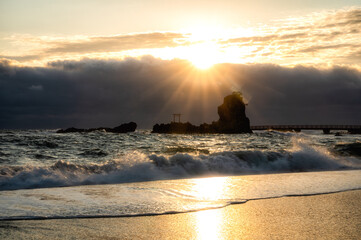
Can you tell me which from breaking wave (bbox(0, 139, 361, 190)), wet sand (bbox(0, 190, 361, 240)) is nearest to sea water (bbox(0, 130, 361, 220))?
breaking wave (bbox(0, 139, 361, 190))

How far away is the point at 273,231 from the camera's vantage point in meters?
5.70

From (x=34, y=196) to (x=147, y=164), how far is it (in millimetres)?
6101

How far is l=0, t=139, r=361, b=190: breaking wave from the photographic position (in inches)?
456

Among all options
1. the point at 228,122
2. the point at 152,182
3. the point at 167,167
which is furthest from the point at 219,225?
the point at 228,122

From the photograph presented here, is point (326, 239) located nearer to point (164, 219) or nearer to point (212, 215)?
point (212, 215)

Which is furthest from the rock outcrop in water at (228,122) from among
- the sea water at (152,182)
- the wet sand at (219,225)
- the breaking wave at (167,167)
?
the wet sand at (219,225)

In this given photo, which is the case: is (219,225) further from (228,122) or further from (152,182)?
(228,122)

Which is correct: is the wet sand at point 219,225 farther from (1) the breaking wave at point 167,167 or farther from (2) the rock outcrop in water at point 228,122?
(2) the rock outcrop in water at point 228,122

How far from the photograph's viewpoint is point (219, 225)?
6086 millimetres

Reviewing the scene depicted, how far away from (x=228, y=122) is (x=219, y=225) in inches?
4148

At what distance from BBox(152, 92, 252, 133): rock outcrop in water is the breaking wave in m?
88.5

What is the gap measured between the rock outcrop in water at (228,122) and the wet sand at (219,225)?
4009 inches

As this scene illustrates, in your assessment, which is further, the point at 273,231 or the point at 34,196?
the point at 34,196

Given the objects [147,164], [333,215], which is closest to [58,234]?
[333,215]
